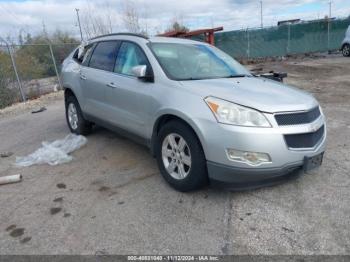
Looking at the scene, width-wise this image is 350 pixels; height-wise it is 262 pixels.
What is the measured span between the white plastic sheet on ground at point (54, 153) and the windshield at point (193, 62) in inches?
83.0

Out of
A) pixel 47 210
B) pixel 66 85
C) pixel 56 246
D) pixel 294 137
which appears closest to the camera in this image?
pixel 56 246

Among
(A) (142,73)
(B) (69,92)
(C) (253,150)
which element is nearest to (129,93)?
(A) (142,73)

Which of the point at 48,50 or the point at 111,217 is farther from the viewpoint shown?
the point at 48,50

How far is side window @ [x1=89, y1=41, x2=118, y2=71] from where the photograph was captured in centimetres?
507

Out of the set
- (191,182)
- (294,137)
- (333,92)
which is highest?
(294,137)

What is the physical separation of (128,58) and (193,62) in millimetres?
910

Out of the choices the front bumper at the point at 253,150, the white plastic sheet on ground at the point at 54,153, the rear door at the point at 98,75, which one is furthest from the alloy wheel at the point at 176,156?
the white plastic sheet on ground at the point at 54,153

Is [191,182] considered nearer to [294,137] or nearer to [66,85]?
[294,137]

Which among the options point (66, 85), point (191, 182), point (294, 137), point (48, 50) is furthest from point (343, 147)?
point (48, 50)

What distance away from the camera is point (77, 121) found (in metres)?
6.21

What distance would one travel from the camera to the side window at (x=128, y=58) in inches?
176

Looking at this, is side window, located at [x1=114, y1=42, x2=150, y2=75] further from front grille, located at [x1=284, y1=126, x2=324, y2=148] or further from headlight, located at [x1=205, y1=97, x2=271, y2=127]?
front grille, located at [x1=284, y1=126, x2=324, y2=148]

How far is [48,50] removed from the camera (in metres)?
15.1

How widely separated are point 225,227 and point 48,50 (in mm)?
14012
